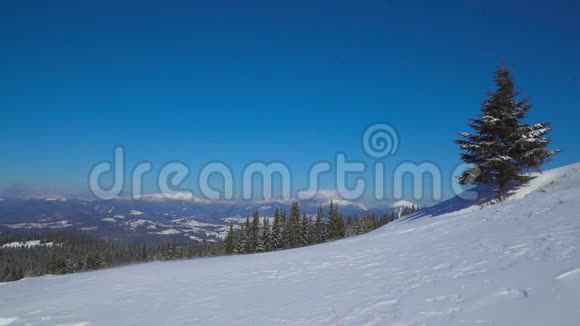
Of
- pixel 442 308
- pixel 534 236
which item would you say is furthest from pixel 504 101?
pixel 442 308

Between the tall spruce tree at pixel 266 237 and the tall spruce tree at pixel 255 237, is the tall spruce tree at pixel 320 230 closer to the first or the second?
the tall spruce tree at pixel 266 237

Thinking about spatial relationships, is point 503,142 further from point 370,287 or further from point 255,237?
point 255,237

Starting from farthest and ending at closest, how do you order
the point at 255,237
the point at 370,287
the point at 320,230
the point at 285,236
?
the point at 320,230
the point at 255,237
the point at 285,236
the point at 370,287

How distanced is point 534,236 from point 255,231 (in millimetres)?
50752

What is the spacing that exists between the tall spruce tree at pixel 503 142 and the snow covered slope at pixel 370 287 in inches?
356

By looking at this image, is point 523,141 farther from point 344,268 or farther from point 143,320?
point 143,320

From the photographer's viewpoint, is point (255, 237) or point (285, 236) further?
point (255, 237)

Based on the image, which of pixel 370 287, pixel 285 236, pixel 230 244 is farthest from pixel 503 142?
pixel 230 244

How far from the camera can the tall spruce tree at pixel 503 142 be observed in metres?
20.6

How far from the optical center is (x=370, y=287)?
22.0 ft

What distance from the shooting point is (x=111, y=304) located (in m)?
7.91

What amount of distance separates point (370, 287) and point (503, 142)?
20.0 meters

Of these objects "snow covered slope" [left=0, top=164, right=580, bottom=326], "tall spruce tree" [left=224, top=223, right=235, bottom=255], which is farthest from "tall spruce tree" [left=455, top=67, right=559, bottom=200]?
"tall spruce tree" [left=224, top=223, right=235, bottom=255]

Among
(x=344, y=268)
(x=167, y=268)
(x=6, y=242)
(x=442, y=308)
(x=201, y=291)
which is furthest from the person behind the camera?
(x=6, y=242)
